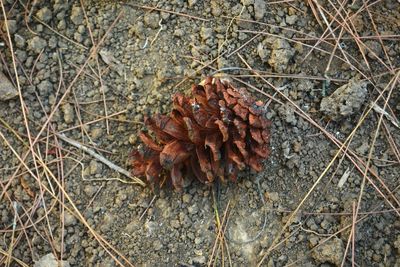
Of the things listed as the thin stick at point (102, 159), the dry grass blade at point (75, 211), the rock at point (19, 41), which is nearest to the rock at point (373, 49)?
the thin stick at point (102, 159)

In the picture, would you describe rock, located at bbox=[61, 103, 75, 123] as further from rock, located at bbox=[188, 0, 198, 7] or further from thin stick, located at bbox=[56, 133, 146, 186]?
rock, located at bbox=[188, 0, 198, 7]

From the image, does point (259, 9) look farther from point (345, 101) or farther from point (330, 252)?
point (330, 252)

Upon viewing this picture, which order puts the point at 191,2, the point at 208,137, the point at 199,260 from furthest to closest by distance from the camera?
the point at 191,2 < the point at 199,260 < the point at 208,137

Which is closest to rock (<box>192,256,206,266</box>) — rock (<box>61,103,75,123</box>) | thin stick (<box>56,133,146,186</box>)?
thin stick (<box>56,133,146,186</box>)

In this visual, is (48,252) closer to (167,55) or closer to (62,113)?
(62,113)

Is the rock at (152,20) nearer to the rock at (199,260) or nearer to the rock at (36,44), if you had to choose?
the rock at (36,44)

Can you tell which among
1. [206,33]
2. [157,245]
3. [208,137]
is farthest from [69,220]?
[206,33]
